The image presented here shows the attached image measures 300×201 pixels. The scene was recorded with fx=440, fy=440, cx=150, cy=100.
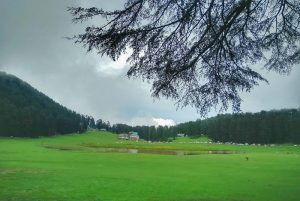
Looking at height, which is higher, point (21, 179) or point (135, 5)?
point (135, 5)

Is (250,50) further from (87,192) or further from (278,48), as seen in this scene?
(87,192)

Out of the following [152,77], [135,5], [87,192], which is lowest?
[87,192]

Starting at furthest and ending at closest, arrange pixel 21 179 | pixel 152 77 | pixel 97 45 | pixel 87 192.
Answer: pixel 21 179
pixel 87 192
pixel 152 77
pixel 97 45

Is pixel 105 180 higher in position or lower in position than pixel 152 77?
lower

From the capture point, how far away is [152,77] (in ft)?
27.8

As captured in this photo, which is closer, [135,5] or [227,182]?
[135,5]

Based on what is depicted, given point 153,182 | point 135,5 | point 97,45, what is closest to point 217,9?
point 135,5

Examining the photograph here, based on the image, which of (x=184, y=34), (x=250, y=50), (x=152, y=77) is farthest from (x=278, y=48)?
(x=152, y=77)

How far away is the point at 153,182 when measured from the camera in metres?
23.6

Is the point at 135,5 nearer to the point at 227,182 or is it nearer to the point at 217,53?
the point at 217,53

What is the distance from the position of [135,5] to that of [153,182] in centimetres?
1677

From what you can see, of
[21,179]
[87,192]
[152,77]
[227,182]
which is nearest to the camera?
[152,77]

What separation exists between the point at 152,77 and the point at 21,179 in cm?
1681

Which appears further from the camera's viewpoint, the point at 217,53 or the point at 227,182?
the point at 227,182
